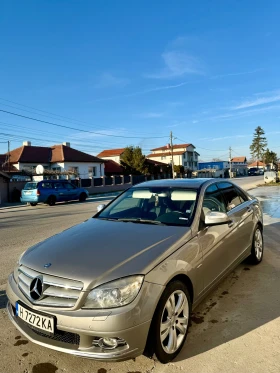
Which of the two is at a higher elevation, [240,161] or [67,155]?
A: [240,161]

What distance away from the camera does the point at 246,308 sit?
363 cm

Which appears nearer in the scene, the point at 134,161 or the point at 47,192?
the point at 47,192

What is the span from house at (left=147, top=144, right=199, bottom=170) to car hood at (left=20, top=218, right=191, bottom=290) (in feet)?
248

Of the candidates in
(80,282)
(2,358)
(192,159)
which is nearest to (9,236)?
(2,358)

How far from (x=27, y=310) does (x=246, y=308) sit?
8.21ft

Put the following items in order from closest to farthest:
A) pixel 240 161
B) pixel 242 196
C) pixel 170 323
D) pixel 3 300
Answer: pixel 170 323
pixel 3 300
pixel 242 196
pixel 240 161

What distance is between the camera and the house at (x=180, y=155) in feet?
259

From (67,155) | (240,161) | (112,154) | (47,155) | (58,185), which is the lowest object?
(58,185)

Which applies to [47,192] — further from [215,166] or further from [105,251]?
[215,166]

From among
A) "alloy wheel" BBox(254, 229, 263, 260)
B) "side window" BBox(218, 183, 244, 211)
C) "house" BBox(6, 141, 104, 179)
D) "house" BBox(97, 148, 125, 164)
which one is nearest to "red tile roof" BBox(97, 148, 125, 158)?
"house" BBox(97, 148, 125, 164)

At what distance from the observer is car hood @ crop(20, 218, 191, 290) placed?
246cm

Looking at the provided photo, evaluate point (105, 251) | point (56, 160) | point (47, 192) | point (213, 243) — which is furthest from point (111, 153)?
point (105, 251)

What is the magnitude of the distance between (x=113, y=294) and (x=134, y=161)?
1881 inches

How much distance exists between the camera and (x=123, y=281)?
238cm
